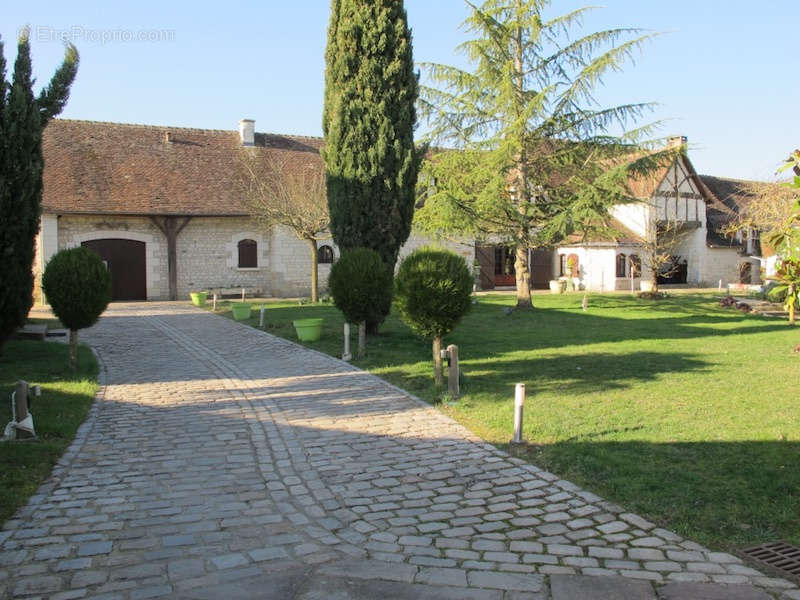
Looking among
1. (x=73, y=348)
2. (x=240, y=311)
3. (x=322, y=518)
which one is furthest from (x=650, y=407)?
(x=240, y=311)

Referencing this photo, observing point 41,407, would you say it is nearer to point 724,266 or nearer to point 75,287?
point 75,287

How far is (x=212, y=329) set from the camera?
14594mm

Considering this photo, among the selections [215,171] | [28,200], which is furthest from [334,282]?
[215,171]

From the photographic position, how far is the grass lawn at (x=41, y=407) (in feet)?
16.2

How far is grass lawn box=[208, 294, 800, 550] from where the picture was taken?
179 inches

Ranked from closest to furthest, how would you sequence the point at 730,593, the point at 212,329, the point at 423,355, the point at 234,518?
the point at 730,593, the point at 234,518, the point at 423,355, the point at 212,329

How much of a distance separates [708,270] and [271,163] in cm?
2464

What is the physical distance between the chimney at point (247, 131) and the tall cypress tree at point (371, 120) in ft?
49.3

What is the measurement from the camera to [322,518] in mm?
4379

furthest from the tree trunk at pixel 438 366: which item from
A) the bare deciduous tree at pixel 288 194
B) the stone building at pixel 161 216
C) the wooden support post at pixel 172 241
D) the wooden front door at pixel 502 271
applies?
the wooden front door at pixel 502 271

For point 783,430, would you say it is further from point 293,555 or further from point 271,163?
point 271,163

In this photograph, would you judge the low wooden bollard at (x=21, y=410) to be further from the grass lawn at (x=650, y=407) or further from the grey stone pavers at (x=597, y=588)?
the grey stone pavers at (x=597, y=588)

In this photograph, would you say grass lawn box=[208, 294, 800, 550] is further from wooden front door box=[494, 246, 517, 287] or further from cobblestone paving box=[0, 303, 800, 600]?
wooden front door box=[494, 246, 517, 287]

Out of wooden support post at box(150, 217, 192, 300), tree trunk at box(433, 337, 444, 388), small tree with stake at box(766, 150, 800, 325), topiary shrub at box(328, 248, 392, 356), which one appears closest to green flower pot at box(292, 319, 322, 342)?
topiary shrub at box(328, 248, 392, 356)
